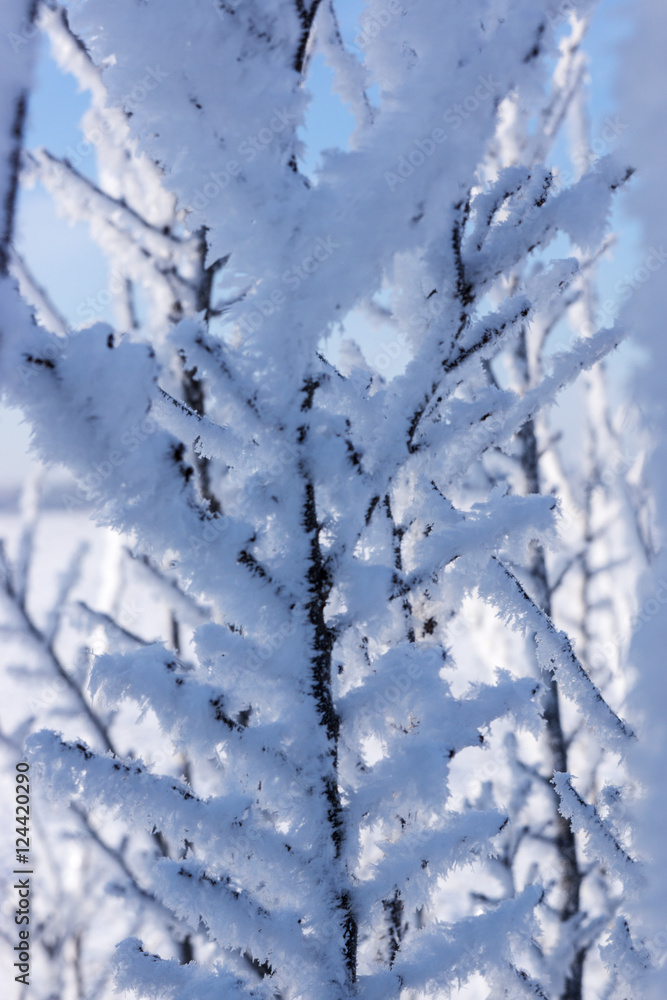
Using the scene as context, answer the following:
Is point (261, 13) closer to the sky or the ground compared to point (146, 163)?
closer to the ground

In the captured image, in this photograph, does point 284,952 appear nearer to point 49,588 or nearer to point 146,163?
point 146,163

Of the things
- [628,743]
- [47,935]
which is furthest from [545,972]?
[628,743]

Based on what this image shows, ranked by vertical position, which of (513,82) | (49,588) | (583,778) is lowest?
(583,778)

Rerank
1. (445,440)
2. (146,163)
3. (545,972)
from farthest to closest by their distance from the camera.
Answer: (545,972) → (146,163) → (445,440)

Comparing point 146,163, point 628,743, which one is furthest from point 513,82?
point 146,163

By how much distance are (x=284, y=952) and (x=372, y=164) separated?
1.00 metres

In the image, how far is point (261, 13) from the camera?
76 cm

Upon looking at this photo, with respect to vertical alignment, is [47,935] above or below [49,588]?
below

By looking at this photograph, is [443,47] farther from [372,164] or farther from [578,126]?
[578,126]

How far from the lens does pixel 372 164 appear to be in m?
0.72

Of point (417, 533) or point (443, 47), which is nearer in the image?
point (443, 47)

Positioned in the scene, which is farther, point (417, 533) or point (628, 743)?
point (417, 533)

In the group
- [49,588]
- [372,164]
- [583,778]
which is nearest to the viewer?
[372,164]

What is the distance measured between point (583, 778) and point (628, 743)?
260 centimetres
